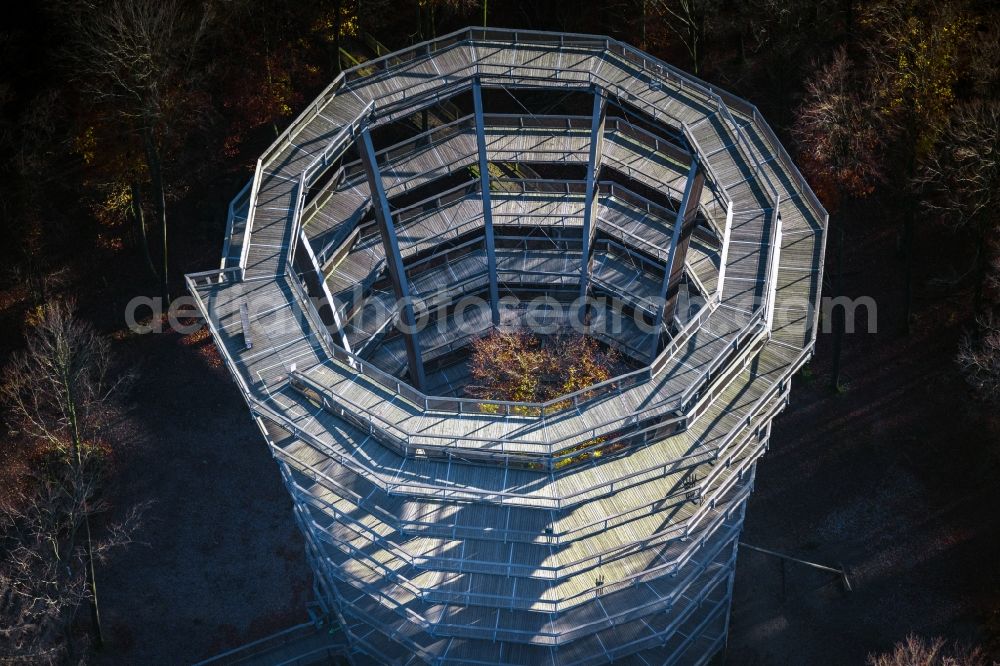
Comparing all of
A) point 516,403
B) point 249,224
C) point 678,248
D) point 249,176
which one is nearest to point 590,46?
point 678,248

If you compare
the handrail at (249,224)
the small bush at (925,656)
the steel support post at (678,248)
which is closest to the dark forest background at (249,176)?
the small bush at (925,656)

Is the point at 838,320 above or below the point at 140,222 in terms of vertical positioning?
below

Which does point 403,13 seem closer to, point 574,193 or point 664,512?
point 574,193

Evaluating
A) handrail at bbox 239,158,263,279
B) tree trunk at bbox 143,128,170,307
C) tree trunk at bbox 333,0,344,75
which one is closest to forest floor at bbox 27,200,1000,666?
tree trunk at bbox 143,128,170,307

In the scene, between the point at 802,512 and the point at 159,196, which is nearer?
the point at 802,512

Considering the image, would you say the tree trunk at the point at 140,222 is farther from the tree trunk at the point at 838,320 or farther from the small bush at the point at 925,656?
the small bush at the point at 925,656

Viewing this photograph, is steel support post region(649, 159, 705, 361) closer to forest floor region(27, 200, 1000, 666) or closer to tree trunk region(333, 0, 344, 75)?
forest floor region(27, 200, 1000, 666)

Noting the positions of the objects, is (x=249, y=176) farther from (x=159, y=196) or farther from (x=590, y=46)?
(x=590, y=46)
